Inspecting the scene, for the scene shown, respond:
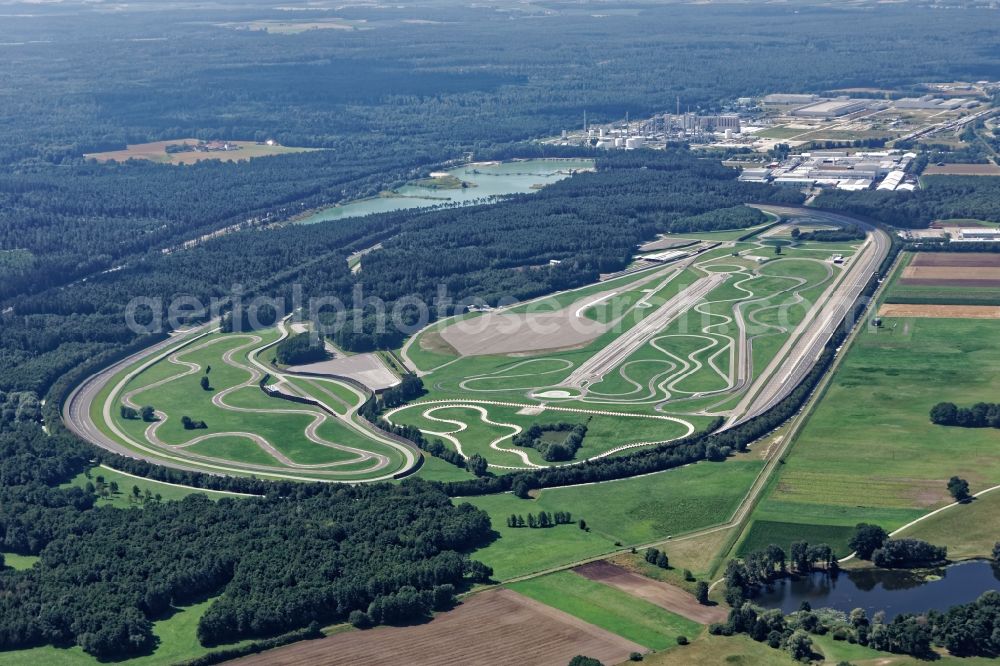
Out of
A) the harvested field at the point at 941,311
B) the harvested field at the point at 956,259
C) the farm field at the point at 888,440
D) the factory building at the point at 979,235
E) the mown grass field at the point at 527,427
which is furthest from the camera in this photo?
the factory building at the point at 979,235

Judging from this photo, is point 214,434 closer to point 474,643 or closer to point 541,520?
point 541,520

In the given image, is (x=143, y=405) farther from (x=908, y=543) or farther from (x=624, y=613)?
(x=908, y=543)

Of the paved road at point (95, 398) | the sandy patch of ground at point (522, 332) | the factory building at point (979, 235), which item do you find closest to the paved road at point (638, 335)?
the sandy patch of ground at point (522, 332)

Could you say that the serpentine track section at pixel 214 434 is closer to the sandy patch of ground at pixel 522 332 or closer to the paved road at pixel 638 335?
the sandy patch of ground at pixel 522 332

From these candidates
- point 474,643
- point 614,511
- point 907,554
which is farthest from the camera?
point 614,511

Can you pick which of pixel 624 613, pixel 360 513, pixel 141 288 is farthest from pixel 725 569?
pixel 141 288

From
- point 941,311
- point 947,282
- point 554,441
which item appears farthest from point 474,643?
point 947,282
